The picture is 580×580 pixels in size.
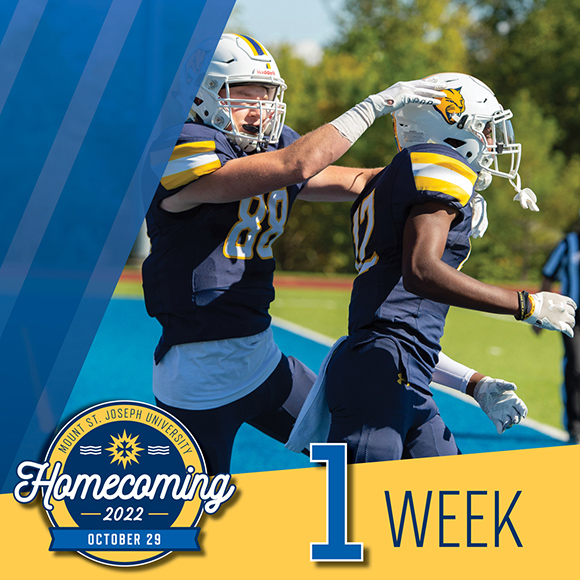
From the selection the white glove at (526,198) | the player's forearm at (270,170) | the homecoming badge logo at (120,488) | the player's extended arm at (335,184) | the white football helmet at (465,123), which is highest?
the player's extended arm at (335,184)

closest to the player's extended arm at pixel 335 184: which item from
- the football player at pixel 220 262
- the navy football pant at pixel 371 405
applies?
the football player at pixel 220 262

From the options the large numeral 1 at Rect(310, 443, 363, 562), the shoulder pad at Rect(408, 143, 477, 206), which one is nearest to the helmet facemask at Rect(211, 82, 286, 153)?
the shoulder pad at Rect(408, 143, 477, 206)

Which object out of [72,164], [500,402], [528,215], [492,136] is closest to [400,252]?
[492,136]

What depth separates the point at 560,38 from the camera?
29094 mm

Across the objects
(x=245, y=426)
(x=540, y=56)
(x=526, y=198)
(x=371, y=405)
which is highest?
(x=540, y=56)

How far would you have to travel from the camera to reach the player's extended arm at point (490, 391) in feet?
8.32

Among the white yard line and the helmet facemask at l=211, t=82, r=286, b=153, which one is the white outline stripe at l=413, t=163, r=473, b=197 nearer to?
the helmet facemask at l=211, t=82, r=286, b=153

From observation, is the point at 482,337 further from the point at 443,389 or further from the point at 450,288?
the point at 450,288

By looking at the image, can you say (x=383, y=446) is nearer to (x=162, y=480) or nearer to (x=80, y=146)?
(x=162, y=480)

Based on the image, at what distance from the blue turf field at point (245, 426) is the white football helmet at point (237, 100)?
47.5 inches

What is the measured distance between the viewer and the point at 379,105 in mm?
2428

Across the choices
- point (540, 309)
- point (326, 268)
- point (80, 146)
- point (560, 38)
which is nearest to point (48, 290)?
point (80, 146)

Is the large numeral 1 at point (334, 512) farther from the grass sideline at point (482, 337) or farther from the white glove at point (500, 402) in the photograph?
the grass sideline at point (482, 337)

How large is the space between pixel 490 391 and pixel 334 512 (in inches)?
28.1
